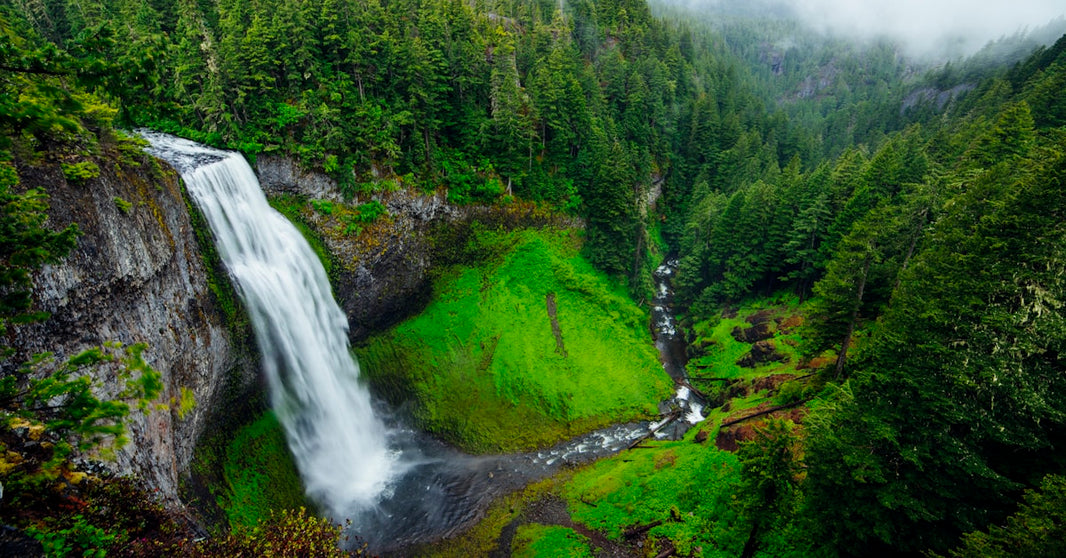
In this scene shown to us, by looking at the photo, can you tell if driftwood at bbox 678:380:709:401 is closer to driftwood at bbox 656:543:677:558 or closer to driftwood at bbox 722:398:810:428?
driftwood at bbox 722:398:810:428

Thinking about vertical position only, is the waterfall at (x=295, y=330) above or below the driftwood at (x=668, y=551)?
above

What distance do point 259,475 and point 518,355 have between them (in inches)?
731

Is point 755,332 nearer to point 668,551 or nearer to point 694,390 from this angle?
point 694,390

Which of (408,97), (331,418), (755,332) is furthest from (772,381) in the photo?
(408,97)

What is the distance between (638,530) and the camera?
2250 cm

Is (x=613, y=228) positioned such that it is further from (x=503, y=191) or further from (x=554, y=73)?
(x=554, y=73)

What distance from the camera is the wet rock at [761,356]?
113 ft

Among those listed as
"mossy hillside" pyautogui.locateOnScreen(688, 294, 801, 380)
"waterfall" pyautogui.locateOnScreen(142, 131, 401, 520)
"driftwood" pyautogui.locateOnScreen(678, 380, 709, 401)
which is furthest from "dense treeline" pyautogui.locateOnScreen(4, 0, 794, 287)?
"driftwood" pyautogui.locateOnScreen(678, 380, 709, 401)

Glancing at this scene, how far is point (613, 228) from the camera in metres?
45.3

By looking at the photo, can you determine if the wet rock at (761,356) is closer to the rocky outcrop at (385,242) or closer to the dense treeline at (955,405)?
the dense treeline at (955,405)

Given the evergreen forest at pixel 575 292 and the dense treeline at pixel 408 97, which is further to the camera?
the dense treeline at pixel 408 97

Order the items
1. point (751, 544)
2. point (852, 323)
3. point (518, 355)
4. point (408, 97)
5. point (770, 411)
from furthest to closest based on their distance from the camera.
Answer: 1. point (408, 97)
2. point (518, 355)
3. point (770, 411)
4. point (852, 323)
5. point (751, 544)

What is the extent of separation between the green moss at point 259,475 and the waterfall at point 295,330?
0.68 metres

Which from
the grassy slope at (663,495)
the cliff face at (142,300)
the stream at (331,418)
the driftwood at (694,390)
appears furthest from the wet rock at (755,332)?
the cliff face at (142,300)
